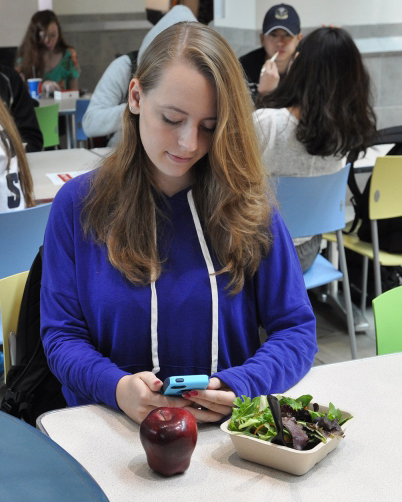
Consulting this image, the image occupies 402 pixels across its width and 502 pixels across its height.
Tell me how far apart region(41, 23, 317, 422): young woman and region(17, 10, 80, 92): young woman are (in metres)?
5.23

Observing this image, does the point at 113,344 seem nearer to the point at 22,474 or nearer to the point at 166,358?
the point at 166,358

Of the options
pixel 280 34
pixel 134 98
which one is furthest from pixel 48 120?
pixel 134 98

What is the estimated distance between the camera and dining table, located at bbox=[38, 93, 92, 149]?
5.39m

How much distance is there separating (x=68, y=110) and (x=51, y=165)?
2305 millimetres

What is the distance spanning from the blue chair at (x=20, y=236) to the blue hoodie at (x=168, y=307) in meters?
0.64

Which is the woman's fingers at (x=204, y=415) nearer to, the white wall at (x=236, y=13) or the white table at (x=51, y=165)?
the white table at (x=51, y=165)

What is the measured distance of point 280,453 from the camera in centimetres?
91

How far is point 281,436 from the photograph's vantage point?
92cm

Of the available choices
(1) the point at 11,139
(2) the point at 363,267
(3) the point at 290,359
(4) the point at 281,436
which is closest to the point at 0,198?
(1) the point at 11,139

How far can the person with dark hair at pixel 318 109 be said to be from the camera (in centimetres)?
249

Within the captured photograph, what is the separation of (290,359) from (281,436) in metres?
0.30

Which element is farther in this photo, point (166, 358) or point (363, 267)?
point (363, 267)

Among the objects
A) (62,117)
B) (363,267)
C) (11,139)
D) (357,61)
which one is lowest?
(363,267)

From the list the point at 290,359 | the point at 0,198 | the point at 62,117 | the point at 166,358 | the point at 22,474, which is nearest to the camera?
the point at 22,474
